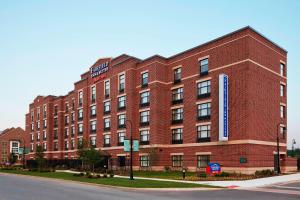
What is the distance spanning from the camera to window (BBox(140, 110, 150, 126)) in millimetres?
54000

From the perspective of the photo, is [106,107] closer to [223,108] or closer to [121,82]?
[121,82]

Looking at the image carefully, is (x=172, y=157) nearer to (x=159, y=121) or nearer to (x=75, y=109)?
(x=159, y=121)

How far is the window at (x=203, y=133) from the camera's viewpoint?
46.0m

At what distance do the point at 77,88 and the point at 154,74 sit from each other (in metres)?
26.8

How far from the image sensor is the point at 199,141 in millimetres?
47000

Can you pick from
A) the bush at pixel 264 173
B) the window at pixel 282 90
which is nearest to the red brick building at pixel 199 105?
the window at pixel 282 90

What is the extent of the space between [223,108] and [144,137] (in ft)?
54.0

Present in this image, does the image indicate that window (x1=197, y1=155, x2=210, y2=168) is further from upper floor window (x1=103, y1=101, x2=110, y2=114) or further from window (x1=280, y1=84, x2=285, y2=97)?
upper floor window (x1=103, y1=101, x2=110, y2=114)

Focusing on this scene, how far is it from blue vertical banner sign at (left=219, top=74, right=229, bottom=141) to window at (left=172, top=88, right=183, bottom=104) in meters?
9.52

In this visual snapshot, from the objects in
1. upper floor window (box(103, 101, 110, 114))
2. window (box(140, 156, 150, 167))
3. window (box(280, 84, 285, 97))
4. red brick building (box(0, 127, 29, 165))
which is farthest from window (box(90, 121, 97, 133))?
red brick building (box(0, 127, 29, 165))

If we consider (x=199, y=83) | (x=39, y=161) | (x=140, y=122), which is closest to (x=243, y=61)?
(x=199, y=83)

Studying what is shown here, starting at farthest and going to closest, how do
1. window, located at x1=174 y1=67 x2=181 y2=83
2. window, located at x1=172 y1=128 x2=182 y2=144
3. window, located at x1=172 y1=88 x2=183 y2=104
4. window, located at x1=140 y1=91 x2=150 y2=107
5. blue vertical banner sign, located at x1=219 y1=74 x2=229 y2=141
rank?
window, located at x1=140 y1=91 x2=150 y2=107, window, located at x1=174 y1=67 x2=181 y2=83, window, located at x1=172 y1=88 x2=183 y2=104, window, located at x1=172 y1=128 x2=182 y2=144, blue vertical banner sign, located at x1=219 y1=74 x2=229 y2=141

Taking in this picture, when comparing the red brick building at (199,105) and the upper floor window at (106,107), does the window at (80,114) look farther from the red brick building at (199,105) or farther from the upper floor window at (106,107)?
the upper floor window at (106,107)

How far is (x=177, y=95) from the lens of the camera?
52281mm
